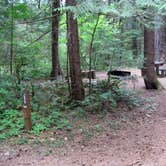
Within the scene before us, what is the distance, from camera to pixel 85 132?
259 inches

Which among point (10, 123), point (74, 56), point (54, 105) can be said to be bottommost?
point (10, 123)

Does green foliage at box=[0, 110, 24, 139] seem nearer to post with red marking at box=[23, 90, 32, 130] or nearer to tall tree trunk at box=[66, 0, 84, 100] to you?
post with red marking at box=[23, 90, 32, 130]

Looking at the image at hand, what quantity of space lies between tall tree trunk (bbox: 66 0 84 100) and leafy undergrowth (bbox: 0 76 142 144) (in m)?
0.27

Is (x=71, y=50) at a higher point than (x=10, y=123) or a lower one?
higher

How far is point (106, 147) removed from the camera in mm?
5875

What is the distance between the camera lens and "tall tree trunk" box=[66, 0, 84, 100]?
25.7 feet

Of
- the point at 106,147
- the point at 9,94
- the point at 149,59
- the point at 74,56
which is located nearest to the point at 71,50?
the point at 74,56

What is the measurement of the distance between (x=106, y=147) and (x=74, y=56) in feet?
9.58

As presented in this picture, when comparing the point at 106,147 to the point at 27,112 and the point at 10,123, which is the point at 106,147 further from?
the point at 10,123

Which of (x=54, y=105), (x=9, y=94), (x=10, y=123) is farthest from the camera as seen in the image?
(x=9, y=94)

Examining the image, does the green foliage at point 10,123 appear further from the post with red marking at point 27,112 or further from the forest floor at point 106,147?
the forest floor at point 106,147

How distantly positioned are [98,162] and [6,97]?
351 centimetres

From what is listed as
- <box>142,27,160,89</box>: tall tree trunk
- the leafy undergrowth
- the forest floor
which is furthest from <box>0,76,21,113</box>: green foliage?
<box>142,27,160,89</box>: tall tree trunk

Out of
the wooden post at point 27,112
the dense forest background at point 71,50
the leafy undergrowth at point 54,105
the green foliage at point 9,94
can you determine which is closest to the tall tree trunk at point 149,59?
the dense forest background at point 71,50
